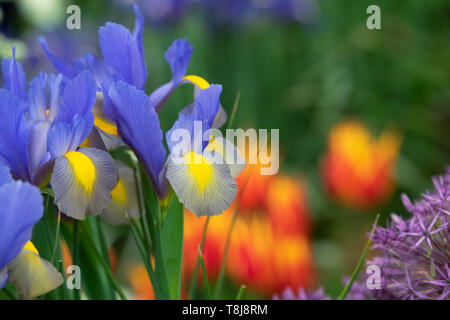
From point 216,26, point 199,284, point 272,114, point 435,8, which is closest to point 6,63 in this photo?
point 199,284

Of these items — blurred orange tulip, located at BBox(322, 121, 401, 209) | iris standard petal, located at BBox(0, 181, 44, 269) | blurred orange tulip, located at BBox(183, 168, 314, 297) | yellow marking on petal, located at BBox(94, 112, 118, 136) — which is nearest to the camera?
iris standard petal, located at BBox(0, 181, 44, 269)

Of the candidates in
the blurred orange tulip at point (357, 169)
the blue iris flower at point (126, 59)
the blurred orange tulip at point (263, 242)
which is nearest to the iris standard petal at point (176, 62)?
the blue iris flower at point (126, 59)

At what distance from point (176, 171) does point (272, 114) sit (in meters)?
1.30

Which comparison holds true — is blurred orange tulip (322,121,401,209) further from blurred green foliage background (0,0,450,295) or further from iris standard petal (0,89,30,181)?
iris standard petal (0,89,30,181)

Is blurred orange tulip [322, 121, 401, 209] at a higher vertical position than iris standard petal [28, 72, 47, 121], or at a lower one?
lower

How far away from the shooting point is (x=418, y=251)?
45 cm

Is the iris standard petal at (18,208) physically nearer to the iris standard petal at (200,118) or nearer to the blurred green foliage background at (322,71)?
the iris standard petal at (200,118)

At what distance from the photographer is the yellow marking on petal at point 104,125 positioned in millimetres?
431

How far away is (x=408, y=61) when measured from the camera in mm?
Result: 1606

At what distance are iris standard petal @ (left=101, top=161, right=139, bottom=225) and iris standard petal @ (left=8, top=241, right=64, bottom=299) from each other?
0.09m

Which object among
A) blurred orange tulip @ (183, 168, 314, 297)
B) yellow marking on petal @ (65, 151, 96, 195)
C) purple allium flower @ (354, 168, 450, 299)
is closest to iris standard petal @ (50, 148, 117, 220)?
yellow marking on petal @ (65, 151, 96, 195)

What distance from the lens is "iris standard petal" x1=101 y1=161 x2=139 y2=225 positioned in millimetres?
463
